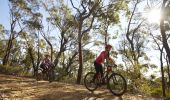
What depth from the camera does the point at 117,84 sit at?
35.8 ft

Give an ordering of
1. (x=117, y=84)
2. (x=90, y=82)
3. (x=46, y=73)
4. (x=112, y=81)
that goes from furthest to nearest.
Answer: (x=46, y=73) → (x=90, y=82) → (x=112, y=81) → (x=117, y=84)

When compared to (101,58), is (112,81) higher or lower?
lower

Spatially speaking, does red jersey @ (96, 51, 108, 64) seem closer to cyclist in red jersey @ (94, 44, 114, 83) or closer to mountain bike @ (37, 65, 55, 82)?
cyclist in red jersey @ (94, 44, 114, 83)

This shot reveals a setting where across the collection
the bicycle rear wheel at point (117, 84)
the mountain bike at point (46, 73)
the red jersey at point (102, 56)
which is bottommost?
the bicycle rear wheel at point (117, 84)

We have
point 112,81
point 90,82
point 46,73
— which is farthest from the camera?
point 46,73

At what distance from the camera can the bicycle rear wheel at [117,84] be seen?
10.7m

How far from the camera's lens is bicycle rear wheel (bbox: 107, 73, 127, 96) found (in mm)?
10734

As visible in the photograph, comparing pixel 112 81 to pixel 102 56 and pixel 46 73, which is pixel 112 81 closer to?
pixel 102 56

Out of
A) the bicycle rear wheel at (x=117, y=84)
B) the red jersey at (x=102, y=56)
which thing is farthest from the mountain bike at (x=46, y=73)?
the bicycle rear wheel at (x=117, y=84)

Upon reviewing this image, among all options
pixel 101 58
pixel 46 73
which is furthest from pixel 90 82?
pixel 46 73

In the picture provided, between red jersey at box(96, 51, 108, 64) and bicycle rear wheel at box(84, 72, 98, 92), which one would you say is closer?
red jersey at box(96, 51, 108, 64)

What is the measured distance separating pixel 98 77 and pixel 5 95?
4.05 m

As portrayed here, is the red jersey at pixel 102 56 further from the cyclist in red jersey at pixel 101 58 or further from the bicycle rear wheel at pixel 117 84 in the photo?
the bicycle rear wheel at pixel 117 84

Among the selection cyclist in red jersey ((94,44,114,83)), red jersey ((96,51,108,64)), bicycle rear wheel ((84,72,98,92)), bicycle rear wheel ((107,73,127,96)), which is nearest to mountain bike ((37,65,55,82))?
bicycle rear wheel ((84,72,98,92))
